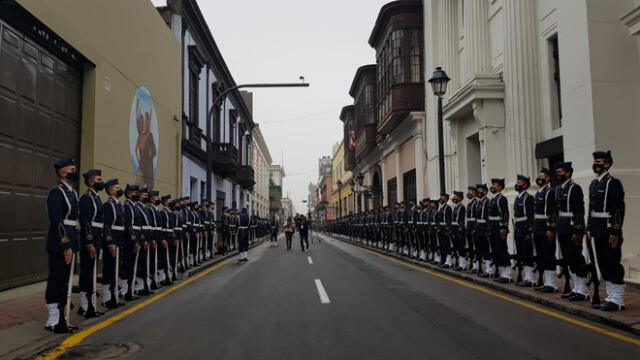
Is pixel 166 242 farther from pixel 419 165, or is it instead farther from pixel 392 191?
pixel 392 191

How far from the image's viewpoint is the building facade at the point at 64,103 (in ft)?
30.3

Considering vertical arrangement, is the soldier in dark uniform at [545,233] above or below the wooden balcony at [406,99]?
below

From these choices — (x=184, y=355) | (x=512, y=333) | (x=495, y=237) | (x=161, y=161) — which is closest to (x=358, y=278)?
(x=495, y=237)

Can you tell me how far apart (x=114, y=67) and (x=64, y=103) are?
8.81 ft

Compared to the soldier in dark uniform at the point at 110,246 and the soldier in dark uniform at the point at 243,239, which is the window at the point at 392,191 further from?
the soldier in dark uniform at the point at 110,246

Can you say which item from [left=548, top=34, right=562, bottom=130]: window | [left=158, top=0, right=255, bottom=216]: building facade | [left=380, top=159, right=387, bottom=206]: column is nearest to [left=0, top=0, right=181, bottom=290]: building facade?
[left=158, top=0, right=255, bottom=216]: building facade

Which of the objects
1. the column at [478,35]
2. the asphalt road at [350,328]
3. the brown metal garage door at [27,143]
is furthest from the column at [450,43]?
the brown metal garage door at [27,143]

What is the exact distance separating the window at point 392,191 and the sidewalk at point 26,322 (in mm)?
24181

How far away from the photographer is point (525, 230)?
988 centimetres

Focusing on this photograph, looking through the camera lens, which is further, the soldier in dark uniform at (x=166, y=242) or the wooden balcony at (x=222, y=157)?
the wooden balcony at (x=222, y=157)

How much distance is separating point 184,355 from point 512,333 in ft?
12.2

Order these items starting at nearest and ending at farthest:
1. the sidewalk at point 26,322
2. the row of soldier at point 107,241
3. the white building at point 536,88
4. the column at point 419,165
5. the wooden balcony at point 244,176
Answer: the sidewalk at point 26,322 → the row of soldier at point 107,241 → the white building at point 536,88 → the column at point 419,165 → the wooden balcony at point 244,176

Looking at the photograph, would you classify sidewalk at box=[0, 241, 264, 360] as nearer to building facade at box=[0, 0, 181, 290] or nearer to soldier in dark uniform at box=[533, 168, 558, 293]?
building facade at box=[0, 0, 181, 290]

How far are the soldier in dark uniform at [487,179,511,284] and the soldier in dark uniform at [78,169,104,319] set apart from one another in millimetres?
7577
